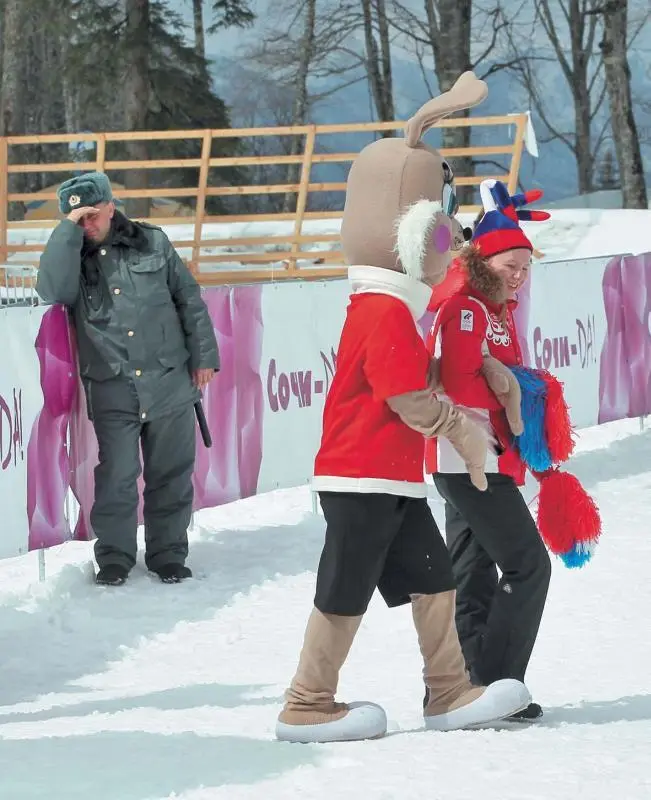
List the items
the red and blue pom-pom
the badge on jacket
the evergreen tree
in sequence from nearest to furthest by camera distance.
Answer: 1. the badge on jacket
2. the red and blue pom-pom
3. the evergreen tree

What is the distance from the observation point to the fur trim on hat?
4.32 metres

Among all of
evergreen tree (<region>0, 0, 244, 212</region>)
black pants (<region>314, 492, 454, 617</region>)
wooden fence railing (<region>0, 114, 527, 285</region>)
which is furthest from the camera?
evergreen tree (<region>0, 0, 244, 212</region>)

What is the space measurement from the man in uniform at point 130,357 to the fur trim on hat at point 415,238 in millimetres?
2891

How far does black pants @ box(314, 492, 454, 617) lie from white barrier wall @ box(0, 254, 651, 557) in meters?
2.86

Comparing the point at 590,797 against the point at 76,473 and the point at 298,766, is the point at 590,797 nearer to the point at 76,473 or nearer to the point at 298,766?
the point at 298,766

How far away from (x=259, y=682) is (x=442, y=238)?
6.51ft

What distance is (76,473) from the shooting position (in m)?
7.30

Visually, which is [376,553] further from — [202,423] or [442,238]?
[202,423]

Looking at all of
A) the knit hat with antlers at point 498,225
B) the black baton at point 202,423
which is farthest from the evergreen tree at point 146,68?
the knit hat with antlers at point 498,225

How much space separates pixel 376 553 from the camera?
14.2ft

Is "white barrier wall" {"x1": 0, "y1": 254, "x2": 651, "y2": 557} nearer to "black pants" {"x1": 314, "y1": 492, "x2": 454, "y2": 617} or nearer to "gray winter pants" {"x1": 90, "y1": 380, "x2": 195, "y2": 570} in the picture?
"gray winter pants" {"x1": 90, "y1": 380, "x2": 195, "y2": 570}

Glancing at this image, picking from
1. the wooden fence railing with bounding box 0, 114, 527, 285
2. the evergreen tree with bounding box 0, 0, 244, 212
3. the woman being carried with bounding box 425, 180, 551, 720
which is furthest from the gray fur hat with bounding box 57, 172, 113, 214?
the evergreen tree with bounding box 0, 0, 244, 212

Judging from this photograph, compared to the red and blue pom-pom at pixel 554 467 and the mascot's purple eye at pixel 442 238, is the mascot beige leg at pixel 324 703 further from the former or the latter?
the mascot's purple eye at pixel 442 238

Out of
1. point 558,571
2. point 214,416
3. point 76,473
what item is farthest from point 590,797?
point 214,416
